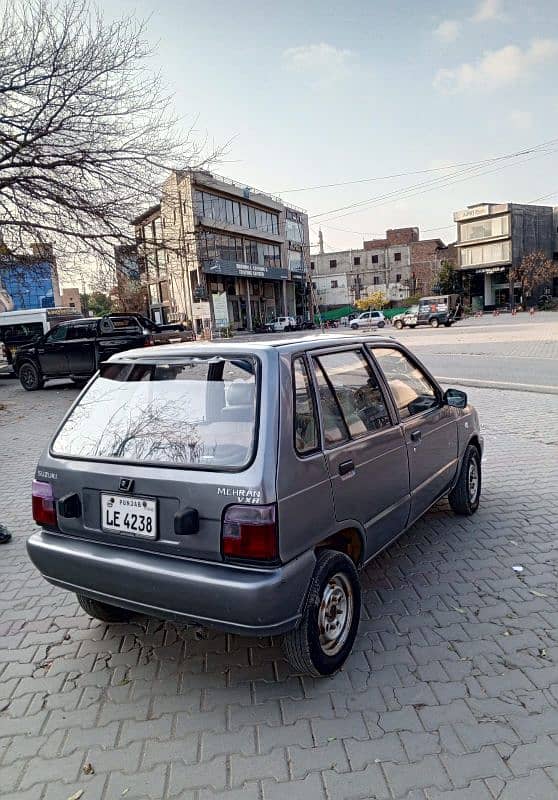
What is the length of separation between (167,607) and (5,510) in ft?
12.6

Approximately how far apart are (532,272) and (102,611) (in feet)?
201

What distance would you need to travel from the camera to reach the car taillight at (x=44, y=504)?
298 centimetres

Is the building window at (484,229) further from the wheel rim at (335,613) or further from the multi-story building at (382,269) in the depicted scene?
the wheel rim at (335,613)

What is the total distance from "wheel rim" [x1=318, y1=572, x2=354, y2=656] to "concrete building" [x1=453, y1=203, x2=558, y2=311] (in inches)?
2356

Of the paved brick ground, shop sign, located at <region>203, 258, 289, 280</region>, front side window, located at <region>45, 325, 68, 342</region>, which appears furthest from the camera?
shop sign, located at <region>203, 258, 289, 280</region>

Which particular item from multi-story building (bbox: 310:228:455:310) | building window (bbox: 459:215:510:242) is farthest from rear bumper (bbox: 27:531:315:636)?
multi-story building (bbox: 310:228:455:310)

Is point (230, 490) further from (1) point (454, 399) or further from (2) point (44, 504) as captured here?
→ (1) point (454, 399)

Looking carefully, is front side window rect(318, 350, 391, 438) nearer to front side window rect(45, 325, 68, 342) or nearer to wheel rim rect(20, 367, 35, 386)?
front side window rect(45, 325, 68, 342)

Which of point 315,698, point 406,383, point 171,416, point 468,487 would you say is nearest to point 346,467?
point 171,416

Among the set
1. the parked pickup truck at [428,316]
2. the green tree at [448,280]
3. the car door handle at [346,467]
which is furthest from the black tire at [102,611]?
the green tree at [448,280]

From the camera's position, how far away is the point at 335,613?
2.82 m

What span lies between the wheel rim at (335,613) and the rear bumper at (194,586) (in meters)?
0.26

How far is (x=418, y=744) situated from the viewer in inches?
89.8

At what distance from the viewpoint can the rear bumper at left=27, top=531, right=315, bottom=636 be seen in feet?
7.79
